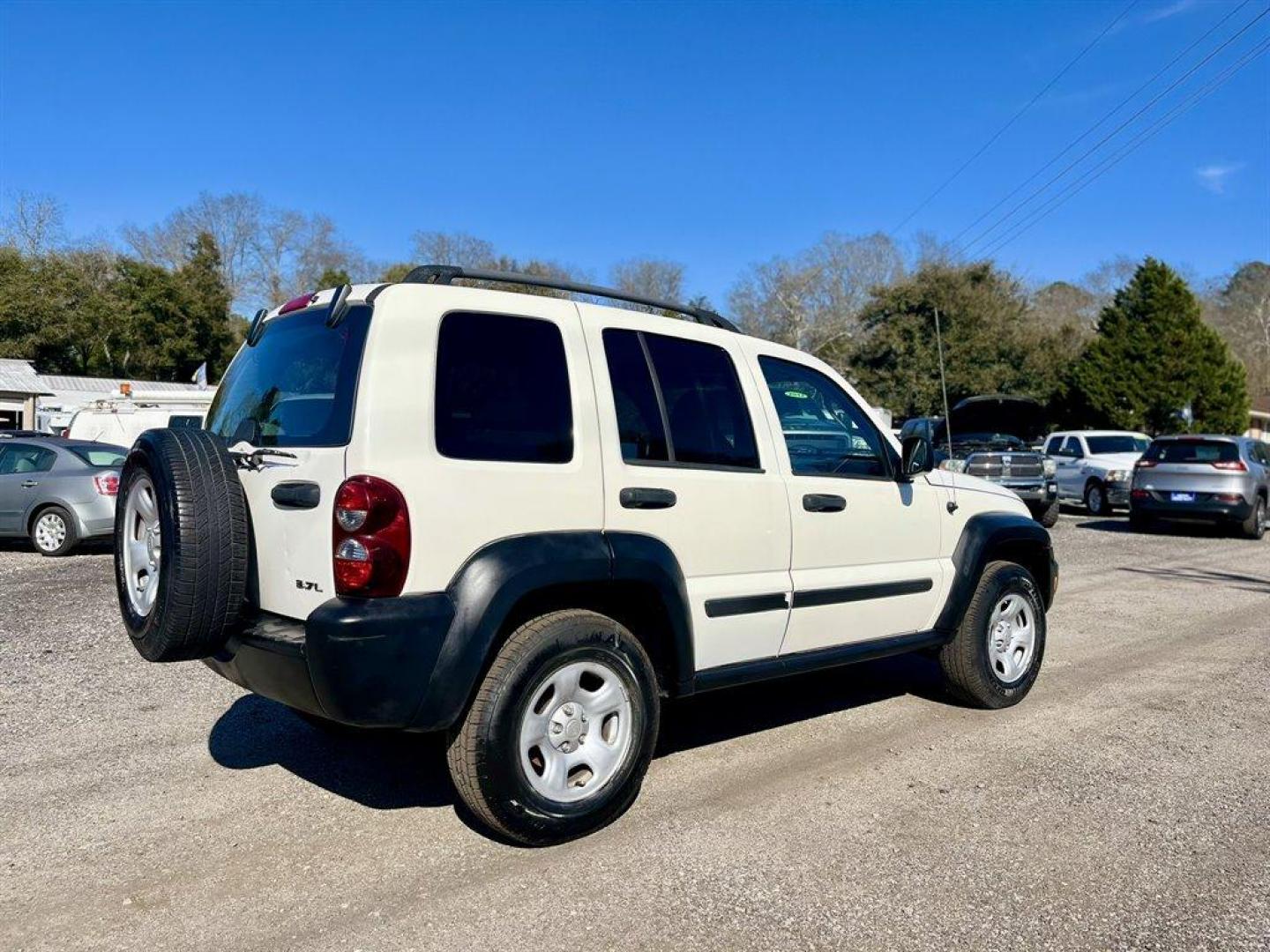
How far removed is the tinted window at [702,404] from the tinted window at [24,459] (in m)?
10.3

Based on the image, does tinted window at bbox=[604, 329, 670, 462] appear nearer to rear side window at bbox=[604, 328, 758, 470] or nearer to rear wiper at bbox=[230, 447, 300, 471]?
rear side window at bbox=[604, 328, 758, 470]

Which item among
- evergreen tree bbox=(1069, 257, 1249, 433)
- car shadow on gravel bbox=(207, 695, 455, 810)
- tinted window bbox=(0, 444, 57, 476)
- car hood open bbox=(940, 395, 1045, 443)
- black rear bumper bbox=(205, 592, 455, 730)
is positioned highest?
evergreen tree bbox=(1069, 257, 1249, 433)

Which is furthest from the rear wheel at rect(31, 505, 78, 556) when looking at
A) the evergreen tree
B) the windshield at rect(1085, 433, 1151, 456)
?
the evergreen tree

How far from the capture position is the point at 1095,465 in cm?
1925

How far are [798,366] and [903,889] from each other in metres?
2.44

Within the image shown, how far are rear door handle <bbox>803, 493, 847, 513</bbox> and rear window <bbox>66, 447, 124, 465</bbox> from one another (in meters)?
10.3

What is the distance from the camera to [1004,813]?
403cm

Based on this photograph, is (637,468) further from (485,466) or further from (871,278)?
(871,278)

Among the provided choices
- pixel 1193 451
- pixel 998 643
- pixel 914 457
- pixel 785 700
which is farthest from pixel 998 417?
pixel 914 457

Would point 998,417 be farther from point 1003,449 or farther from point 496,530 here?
point 496,530

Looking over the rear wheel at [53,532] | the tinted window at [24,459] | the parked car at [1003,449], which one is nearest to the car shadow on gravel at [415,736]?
the parked car at [1003,449]

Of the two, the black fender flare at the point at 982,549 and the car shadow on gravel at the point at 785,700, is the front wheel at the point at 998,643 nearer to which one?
the black fender flare at the point at 982,549

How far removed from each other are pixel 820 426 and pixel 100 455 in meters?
10.4

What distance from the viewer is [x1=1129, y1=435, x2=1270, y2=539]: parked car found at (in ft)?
49.6
